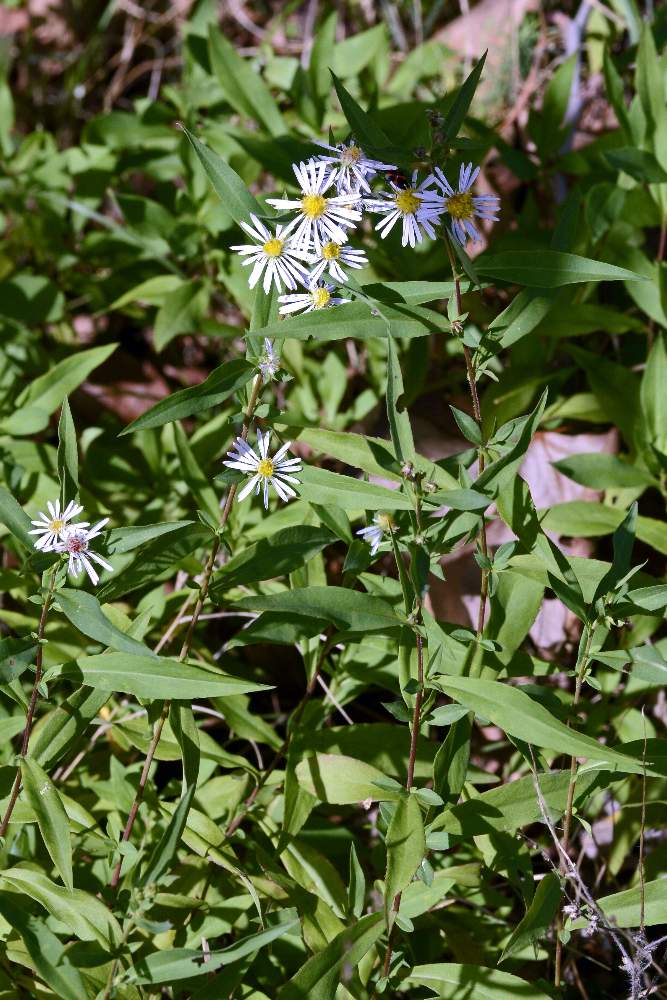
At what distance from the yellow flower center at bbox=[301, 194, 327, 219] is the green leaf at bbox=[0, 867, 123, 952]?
4.39ft

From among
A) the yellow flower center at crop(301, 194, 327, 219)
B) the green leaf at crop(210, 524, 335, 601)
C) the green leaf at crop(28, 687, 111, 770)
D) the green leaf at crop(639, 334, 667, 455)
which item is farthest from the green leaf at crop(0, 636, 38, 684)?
the green leaf at crop(639, 334, 667, 455)

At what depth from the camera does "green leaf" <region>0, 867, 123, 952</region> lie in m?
1.66

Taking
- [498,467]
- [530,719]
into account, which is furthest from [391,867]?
[498,467]

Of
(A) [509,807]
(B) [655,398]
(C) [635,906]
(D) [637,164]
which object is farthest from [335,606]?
(D) [637,164]

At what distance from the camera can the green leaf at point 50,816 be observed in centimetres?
165

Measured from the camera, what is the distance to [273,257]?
67.9 inches

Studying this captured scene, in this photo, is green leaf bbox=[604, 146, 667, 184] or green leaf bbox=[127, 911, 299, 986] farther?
green leaf bbox=[604, 146, 667, 184]

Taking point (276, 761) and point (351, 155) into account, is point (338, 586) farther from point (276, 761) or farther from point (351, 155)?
point (351, 155)

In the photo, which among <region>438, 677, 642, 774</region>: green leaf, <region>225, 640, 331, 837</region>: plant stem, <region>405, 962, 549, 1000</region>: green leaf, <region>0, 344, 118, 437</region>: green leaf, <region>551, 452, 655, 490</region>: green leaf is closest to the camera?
<region>438, 677, 642, 774</region>: green leaf

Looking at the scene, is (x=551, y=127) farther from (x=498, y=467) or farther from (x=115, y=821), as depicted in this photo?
(x=115, y=821)

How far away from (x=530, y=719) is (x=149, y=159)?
2489 millimetres

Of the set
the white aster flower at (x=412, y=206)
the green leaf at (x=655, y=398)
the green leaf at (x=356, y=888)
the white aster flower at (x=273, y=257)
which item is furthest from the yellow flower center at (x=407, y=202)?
the green leaf at (x=356, y=888)

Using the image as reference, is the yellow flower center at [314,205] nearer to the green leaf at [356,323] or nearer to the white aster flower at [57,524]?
the green leaf at [356,323]

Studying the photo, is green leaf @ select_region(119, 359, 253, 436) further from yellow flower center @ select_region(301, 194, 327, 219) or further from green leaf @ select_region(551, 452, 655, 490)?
green leaf @ select_region(551, 452, 655, 490)
